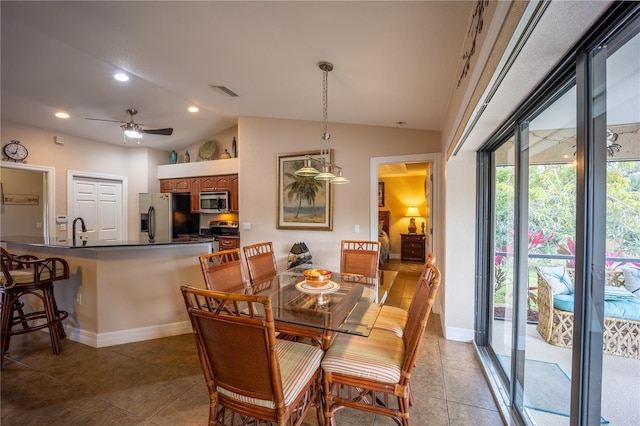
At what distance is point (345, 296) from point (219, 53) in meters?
2.46

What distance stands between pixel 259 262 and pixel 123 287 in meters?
1.45

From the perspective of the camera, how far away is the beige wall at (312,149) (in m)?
3.77

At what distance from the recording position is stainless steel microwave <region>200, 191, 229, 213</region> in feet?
16.8

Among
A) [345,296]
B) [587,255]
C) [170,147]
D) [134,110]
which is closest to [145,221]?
[170,147]

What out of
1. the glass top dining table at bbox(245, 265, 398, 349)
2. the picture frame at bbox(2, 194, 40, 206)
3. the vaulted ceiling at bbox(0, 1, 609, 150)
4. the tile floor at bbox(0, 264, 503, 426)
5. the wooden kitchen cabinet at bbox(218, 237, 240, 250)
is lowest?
the tile floor at bbox(0, 264, 503, 426)

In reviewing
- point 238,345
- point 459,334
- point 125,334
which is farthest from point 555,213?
point 125,334

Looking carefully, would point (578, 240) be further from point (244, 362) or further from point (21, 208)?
point (21, 208)

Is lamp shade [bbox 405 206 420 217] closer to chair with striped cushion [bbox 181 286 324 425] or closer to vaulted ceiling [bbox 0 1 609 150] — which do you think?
vaulted ceiling [bbox 0 1 609 150]

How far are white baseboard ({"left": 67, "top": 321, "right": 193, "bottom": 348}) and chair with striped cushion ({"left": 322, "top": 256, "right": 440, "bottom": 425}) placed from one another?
2.17 meters

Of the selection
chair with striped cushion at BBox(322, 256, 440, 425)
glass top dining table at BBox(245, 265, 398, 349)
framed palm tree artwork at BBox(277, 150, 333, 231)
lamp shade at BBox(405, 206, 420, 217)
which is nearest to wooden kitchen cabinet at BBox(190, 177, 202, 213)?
framed palm tree artwork at BBox(277, 150, 333, 231)

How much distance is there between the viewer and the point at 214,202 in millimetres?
5219

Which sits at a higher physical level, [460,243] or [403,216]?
[403,216]

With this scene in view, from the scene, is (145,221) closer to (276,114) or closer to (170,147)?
(170,147)

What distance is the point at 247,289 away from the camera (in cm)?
230
